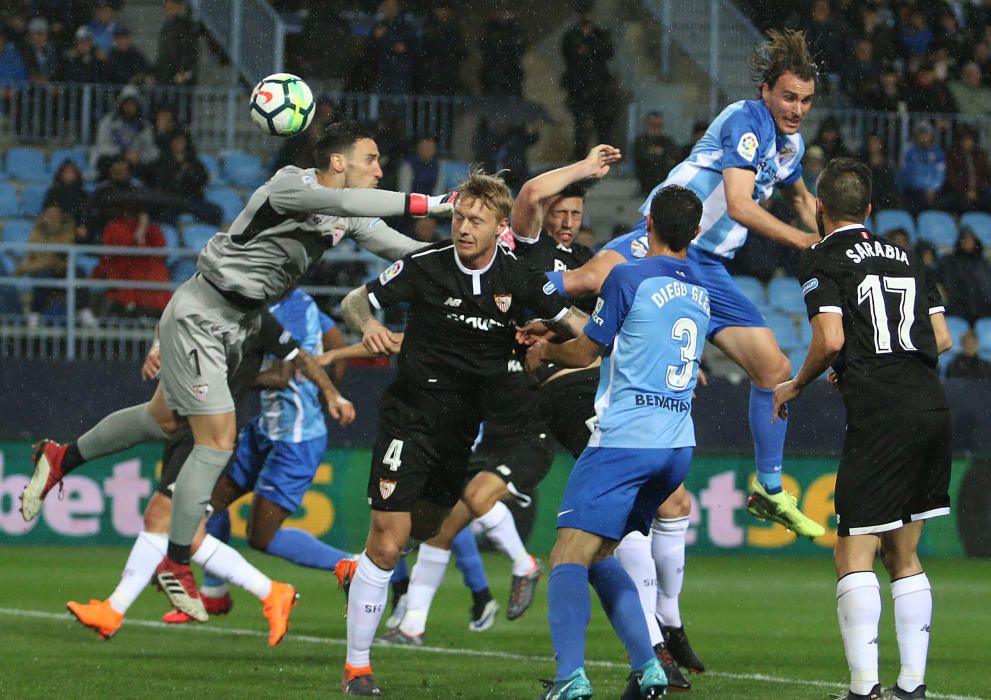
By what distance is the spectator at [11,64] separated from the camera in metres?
18.0

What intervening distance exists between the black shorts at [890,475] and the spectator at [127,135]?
38.4 feet

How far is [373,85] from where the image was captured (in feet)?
60.3

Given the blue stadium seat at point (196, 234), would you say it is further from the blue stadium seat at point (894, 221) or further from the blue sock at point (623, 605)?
the blue sock at point (623, 605)

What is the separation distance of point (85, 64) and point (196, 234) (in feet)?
9.62

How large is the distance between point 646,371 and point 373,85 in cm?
1280

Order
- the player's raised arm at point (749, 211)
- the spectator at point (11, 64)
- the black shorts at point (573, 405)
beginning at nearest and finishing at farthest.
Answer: the player's raised arm at point (749, 211), the black shorts at point (573, 405), the spectator at point (11, 64)

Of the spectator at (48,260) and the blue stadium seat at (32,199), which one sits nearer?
the spectator at (48,260)

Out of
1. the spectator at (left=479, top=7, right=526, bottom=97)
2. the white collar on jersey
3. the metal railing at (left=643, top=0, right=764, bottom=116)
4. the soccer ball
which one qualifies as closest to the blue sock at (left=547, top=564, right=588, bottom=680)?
the white collar on jersey

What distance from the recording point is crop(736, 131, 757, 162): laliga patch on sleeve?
26.0 ft

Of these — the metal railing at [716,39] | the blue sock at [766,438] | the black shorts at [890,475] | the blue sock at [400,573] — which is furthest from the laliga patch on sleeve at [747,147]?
the metal railing at [716,39]

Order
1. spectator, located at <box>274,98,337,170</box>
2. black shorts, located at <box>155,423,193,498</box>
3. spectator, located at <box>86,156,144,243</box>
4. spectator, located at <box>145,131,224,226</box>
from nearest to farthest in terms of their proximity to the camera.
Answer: black shorts, located at <box>155,423,193,498</box> → spectator, located at <box>86,156,144,243</box> → spectator, located at <box>145,131,224,226</box> → spectator, located at <box>274,98,337,170</box>

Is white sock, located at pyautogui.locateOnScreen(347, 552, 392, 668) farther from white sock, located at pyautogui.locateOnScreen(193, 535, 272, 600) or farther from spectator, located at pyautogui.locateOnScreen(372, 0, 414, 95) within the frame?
spectator, located at pyautogui.locateOnScreen(372, 0, 414, 95)

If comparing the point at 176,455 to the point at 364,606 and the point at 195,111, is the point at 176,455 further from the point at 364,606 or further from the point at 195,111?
the point at 195,111

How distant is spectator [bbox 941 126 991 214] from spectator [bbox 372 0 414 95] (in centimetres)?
624
